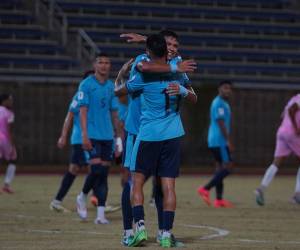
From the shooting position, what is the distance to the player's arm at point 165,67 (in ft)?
31.7

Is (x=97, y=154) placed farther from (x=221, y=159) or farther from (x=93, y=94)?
(x=221, y=159)

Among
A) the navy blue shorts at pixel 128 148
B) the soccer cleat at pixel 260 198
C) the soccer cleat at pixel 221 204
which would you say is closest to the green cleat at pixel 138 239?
the navy blue shorts at pixel 128 148

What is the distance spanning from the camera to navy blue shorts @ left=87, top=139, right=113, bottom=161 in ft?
43.0

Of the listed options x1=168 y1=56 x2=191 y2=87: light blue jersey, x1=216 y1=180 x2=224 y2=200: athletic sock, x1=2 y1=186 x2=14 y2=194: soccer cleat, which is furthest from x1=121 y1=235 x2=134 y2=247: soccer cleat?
x1=2 y1=186 x2=14 y2=194: soccer cleat

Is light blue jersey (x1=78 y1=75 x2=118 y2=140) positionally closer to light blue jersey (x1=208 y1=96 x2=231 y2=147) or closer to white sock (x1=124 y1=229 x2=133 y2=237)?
white sock (x1=124 y1=229 x2=133 y2=237)

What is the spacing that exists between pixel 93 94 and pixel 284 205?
4.75 meters

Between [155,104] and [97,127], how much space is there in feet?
11.7

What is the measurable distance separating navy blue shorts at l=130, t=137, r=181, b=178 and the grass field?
2.52 feet

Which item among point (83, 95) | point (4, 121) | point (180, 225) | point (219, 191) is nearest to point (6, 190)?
point (4, 121)

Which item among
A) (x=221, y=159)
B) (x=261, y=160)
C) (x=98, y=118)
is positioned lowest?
(x=261, y=160)

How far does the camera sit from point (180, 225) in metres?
12.4

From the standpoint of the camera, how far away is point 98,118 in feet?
44.0

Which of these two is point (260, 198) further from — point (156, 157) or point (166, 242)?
point (166, 242)

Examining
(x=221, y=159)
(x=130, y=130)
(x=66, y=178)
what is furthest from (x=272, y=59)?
(x=130, y=130)
